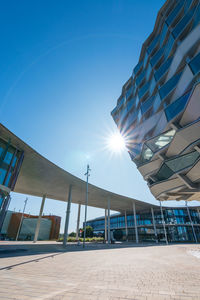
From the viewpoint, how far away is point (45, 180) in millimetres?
24047

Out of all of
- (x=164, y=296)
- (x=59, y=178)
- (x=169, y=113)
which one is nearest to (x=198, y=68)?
(x=169, y=113)

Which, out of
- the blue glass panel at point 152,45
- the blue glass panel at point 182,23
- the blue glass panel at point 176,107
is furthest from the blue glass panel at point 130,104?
the blue glass panel at point 176,107

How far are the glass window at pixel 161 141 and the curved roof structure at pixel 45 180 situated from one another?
41.6ft

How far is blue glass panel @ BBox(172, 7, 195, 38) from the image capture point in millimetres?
13602

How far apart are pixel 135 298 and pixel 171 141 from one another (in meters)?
12.5

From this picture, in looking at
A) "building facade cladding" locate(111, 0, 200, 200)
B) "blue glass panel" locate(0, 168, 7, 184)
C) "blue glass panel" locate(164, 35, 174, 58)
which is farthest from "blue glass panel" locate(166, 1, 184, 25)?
"blue glass panel" locate(0, 168, 7, 184)

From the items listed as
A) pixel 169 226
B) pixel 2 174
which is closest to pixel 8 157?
pixel 2 174

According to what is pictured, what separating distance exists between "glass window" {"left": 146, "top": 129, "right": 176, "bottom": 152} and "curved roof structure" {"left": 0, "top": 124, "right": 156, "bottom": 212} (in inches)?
500

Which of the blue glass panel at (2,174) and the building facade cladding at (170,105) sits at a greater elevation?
the building facade cladding at (170,105)

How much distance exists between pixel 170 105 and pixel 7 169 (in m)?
18.2

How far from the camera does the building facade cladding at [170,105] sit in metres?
11.9

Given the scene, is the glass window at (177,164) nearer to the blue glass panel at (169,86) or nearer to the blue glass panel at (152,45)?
the blue glass panel at (169,86)

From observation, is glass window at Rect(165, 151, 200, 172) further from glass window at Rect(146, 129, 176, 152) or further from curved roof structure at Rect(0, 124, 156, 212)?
curved roof structure at Rect(0, 124, 156, 212)

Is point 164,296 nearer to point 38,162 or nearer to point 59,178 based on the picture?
point 38,162
